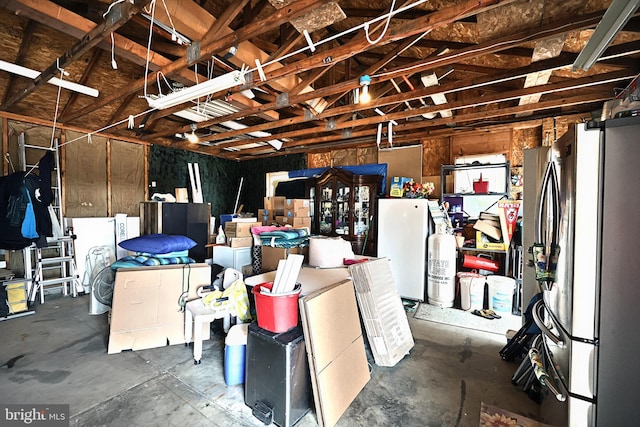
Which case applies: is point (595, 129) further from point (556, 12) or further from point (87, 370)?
point (87, 370)

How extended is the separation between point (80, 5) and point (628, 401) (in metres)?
5.00

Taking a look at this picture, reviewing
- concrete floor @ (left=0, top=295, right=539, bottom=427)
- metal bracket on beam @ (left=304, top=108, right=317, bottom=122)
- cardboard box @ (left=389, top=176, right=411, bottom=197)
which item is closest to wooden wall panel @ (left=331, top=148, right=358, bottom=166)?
A: cardboard box @ (left=389, top=176, right=411, bottom=197)

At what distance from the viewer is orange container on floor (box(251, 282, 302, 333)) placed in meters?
1.73

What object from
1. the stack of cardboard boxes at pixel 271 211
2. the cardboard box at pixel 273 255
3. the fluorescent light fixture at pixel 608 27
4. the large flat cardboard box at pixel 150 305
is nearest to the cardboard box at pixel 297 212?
the stack of cardboard boxes at pixel 271 211

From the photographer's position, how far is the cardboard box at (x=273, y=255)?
313cm

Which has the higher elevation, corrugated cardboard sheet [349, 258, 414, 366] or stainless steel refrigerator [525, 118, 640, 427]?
stainless steel refrigerator [525, 118, 640, 427]

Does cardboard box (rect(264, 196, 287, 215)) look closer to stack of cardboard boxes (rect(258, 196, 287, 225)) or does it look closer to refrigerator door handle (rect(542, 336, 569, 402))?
stack of cardboard boxes (rect(258, 196, 287, 225))

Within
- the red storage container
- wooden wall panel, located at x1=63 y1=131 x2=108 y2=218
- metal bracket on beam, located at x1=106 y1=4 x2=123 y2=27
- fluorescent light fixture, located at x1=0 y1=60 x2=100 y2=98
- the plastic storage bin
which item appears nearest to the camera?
the plastic storage bin

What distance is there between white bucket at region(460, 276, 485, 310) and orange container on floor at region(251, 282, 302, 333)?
285 cm

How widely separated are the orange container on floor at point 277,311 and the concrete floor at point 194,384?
597 millimetres

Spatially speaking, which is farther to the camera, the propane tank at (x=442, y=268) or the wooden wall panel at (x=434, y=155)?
the wooden wall panel at (x=434, y=155)

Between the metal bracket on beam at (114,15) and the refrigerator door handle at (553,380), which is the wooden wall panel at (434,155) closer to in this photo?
the refrigerator door handle at (553,380)

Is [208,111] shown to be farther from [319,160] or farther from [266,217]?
[319,160]

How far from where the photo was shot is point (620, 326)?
1146 mm
